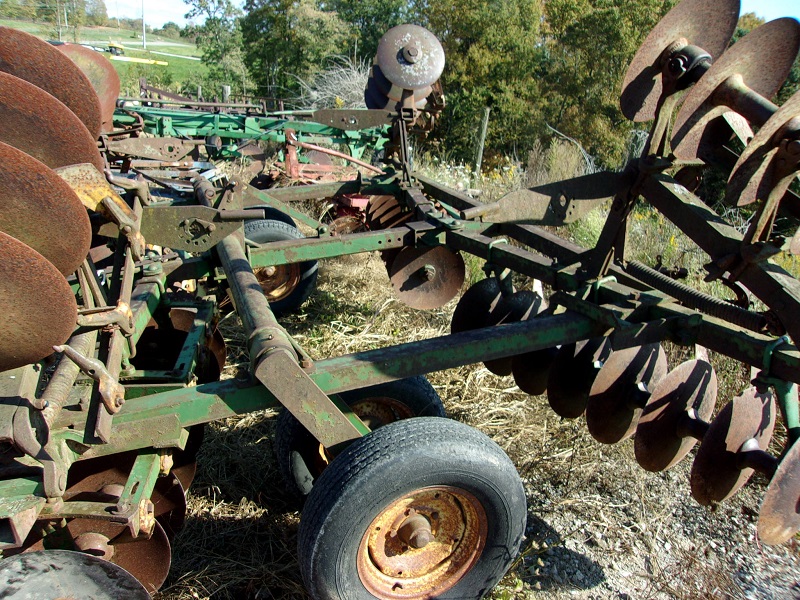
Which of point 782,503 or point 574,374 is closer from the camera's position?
point 782,503

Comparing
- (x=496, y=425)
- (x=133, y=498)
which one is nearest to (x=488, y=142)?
(x=496, y=425)

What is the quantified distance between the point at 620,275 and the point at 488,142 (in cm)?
1212

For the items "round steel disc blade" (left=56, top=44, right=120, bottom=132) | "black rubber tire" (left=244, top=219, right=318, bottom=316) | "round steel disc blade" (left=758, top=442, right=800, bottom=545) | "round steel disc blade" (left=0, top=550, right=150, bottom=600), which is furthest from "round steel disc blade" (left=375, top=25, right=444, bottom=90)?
"round steel disc blade" (left=0, top=550, right=150, bottom=600)

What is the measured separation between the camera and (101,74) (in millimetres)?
3873

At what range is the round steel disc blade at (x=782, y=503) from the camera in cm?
207

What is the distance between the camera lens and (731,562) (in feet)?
8.96

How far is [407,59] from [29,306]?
3.89 metres

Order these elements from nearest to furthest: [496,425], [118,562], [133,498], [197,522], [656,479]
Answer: [133,498]
[118,562]
[197,522]
[656,479]
[496,425]

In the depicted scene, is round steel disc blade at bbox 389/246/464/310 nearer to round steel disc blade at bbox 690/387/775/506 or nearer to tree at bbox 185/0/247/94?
round steel disc blade at bbox 690/387/775/506

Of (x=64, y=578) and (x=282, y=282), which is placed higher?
(x=64, y=578)

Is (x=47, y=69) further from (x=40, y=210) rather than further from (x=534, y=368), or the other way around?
(x=534, y=368)

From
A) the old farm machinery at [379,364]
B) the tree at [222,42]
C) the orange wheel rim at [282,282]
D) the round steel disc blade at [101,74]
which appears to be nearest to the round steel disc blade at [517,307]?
the old farm machinery at [379,364]

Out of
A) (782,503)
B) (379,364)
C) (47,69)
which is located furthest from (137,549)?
(782,503)

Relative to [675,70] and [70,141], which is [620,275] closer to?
[675,70]
